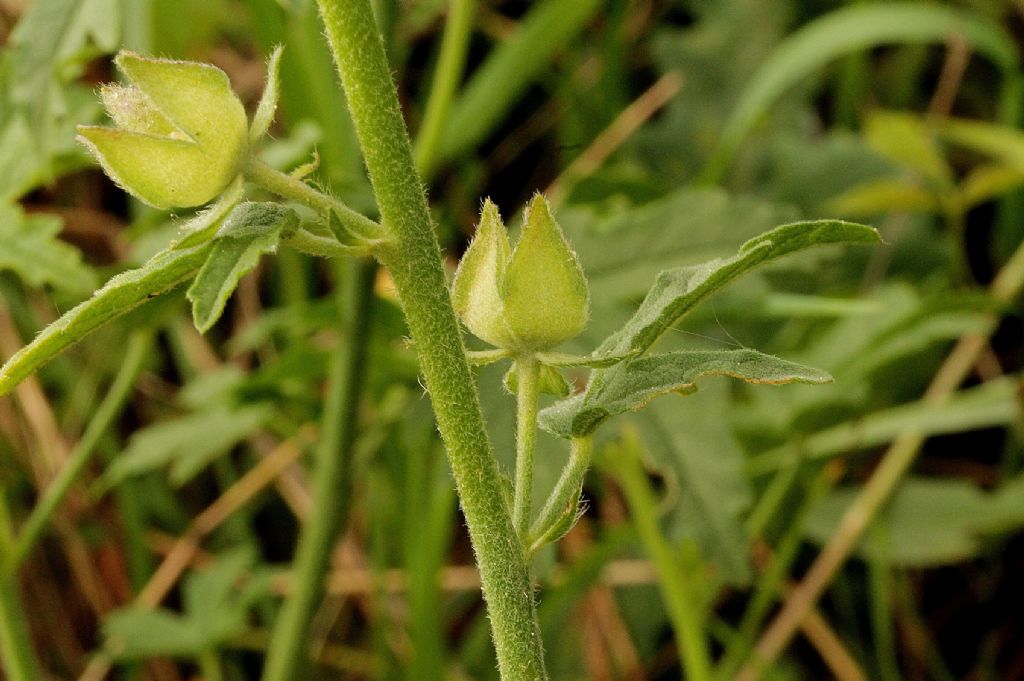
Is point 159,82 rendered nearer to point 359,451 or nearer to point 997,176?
point 359,451

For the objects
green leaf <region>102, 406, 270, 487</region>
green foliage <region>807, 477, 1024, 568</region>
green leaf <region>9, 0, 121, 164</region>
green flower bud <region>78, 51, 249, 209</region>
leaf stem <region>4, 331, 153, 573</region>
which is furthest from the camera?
green foliage <region>807, 477, 1024, 568</region>

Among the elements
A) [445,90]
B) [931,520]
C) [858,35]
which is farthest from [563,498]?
[858,35]

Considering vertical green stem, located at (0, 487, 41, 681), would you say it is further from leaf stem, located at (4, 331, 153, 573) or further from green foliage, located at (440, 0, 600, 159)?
green foliage, located at (440, 0, 600, 159)

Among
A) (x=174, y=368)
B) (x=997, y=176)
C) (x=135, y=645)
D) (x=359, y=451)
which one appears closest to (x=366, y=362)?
(x=359, y=451)

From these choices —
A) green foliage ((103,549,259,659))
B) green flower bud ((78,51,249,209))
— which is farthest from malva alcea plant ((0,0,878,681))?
green foliage ((103,549,259,659))

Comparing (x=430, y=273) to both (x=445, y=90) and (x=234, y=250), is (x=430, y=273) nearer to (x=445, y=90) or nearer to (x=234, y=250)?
(x=234, y=250)

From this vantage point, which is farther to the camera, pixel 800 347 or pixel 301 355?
pixel 800 347
